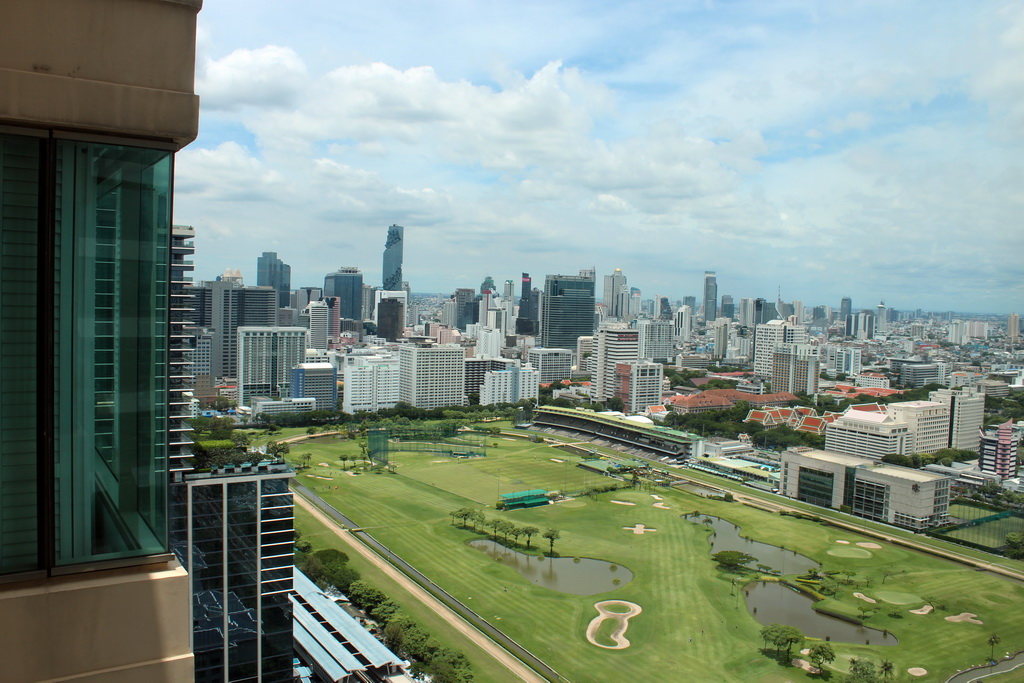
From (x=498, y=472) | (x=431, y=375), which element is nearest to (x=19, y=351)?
(x=498, y=472)

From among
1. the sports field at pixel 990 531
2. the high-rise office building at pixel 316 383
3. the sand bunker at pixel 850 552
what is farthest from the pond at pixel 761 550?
the high-rise office building at pixel 316 383

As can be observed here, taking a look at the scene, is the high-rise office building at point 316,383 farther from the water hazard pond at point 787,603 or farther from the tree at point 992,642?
the tree at point 992,642

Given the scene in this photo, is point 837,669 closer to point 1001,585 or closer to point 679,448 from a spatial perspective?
point 1001,585

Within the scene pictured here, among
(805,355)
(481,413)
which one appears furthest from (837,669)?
(805,355)

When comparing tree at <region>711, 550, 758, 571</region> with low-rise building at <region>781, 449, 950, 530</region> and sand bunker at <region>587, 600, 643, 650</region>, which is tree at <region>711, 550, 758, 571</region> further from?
low-rise building at <region>781, 449, 950, 530</region>

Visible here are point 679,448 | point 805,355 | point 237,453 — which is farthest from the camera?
point 805,355

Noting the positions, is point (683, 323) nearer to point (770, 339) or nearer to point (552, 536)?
point (770, 339)
